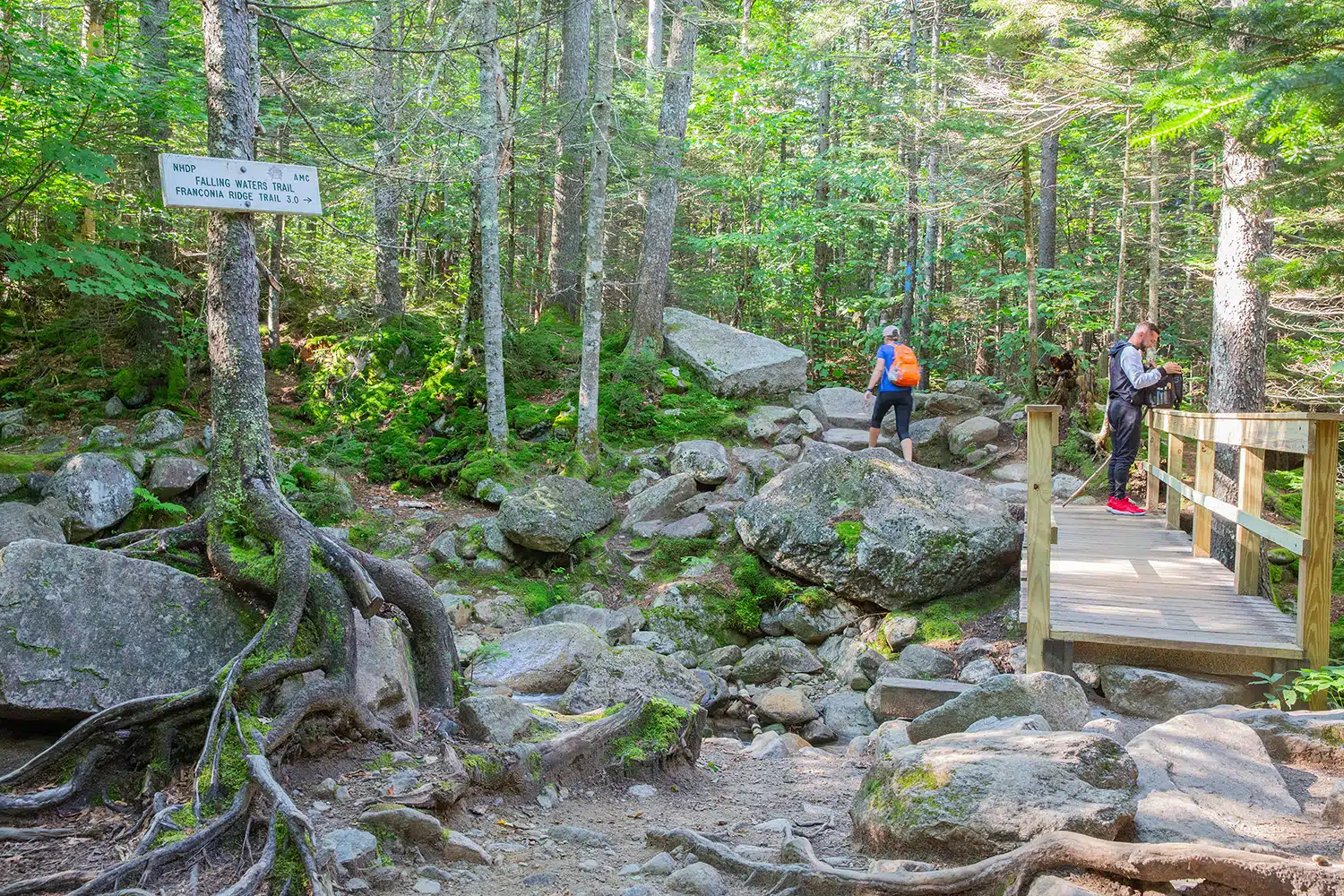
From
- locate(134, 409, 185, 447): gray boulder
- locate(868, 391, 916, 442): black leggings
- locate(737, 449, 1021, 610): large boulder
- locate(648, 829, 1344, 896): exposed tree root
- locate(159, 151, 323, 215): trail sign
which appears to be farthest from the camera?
locate(868, 391, 916, 442): black leggings

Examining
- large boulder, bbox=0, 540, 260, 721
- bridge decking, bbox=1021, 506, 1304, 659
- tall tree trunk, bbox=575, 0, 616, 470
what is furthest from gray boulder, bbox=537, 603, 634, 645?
large boulder, bbox=0, 540, 260, 721

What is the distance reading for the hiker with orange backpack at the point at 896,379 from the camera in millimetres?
11273

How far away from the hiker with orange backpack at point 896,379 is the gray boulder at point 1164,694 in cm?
515

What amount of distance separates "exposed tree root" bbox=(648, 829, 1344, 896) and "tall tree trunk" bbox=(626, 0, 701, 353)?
12.9 metres

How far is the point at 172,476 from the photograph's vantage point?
34.0 ft

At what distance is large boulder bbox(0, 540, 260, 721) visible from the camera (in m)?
3.76

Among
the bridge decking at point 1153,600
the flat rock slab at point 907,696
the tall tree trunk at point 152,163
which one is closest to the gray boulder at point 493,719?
the flat rock slab at point 907,696

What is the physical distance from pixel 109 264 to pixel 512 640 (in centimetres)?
601

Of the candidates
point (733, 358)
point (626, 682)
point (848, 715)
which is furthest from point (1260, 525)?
point (733, 358)

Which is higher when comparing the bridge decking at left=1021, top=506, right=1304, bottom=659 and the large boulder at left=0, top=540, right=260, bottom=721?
the large boulder at left=0, top=540, right=260, bottom=721

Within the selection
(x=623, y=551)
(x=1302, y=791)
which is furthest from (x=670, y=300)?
(x=1302, y=791)

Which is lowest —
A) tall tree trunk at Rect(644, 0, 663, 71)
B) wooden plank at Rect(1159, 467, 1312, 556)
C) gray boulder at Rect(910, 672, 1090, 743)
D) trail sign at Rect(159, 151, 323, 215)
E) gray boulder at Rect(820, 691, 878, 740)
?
gray boulder at Rect(820, 691, 878, 740)

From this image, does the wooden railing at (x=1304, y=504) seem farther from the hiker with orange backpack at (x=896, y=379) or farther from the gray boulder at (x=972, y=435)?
the gray boulder at (x=972, y=435)

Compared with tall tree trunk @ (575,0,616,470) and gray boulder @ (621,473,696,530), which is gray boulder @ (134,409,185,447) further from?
gray boulder @ (621,473,696,530)
